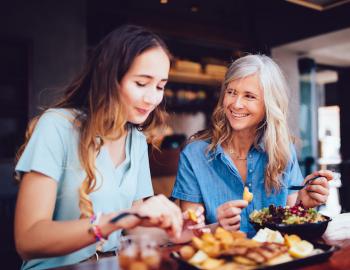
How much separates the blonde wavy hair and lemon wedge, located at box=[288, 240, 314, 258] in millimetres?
816

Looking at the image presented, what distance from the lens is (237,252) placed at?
113 cm

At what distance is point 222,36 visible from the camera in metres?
6.14

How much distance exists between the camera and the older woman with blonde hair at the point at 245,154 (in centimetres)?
205

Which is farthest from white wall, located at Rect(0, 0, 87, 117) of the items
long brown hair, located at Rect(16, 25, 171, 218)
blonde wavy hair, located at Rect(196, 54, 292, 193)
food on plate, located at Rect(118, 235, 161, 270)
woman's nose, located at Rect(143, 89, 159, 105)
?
food on plate, located at Rect(118, 235, 161, 270)

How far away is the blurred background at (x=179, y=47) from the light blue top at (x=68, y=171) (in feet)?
6.76

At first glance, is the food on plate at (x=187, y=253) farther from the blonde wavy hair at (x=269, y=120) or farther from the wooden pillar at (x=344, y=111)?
the wooden pillar at (x=344, y=111)

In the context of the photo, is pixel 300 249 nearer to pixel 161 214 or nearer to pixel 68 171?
pixel 161 214

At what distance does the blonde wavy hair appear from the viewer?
6.79 ft

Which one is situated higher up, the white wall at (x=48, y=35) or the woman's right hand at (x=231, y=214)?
the white wall at (x=48, y=35)

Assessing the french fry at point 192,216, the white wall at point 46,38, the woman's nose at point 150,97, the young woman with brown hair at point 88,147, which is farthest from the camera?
the white wall at point 46,38

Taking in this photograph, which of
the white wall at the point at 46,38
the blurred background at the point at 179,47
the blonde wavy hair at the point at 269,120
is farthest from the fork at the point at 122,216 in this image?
the white wall at the point at 46,38

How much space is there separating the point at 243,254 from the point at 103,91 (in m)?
0.78

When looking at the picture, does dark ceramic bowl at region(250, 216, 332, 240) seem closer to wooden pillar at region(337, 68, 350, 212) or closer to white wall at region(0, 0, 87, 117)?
white wall at region(0, 0, 87, 117)

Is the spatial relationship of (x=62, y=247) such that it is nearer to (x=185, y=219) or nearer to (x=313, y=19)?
(x=185, y=219)
